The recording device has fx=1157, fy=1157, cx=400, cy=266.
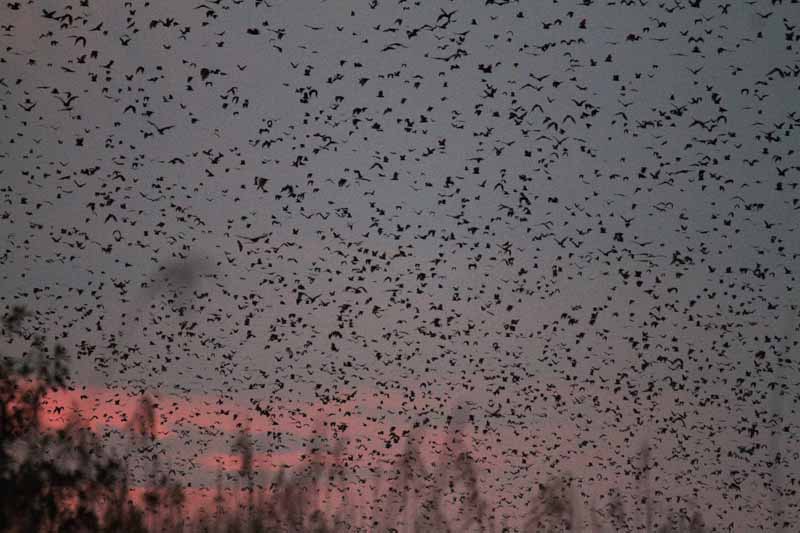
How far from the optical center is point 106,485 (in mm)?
27391

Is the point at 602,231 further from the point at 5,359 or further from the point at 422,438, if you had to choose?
the point at 5,359

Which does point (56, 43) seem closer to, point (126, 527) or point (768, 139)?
point (768, 139)

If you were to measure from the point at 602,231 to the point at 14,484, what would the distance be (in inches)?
560

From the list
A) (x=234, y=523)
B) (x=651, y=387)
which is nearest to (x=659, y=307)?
(x=651, y=387)

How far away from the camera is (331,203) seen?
22484 mm

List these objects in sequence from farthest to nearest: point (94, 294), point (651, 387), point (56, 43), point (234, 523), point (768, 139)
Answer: point (234, 523), point (651, 387), point (94, 294), point (768, 139), point (56, 43)

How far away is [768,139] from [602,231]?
350 cm

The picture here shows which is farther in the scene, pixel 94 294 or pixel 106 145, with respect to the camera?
pixel 94 294

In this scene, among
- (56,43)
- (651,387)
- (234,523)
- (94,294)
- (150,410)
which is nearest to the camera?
(56,43)

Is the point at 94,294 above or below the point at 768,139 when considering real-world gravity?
below

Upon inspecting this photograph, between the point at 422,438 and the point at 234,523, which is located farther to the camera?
the point at 234,523

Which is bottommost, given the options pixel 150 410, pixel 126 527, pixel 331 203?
pixel 126 527

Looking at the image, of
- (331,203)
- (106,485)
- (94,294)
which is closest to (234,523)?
(106,485)

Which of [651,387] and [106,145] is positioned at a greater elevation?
[106,145]
